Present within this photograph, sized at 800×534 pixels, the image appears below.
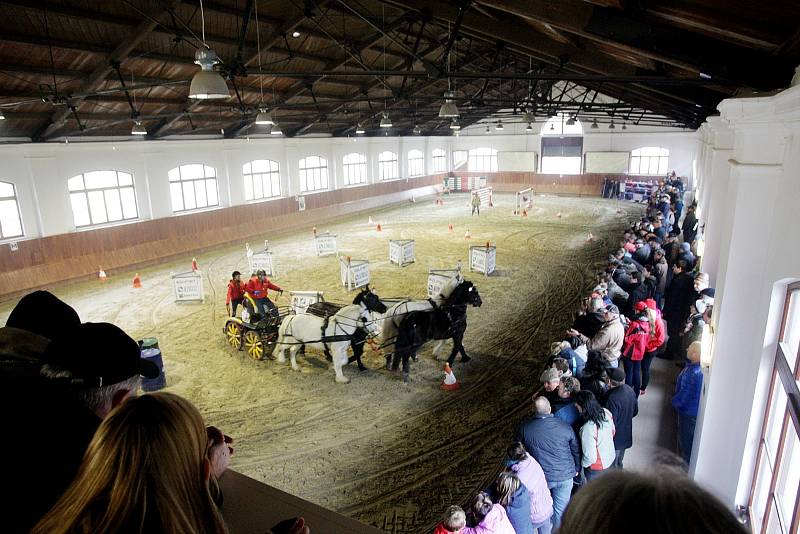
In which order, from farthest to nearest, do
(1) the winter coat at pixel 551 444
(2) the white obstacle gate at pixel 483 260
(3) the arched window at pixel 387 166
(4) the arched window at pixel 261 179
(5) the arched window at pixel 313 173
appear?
1. (3) the arched window at pixel 387 166
2. (5) the arched window at pixel 313 173
3. (4) the arched window at pixel 261 179
4. (2) the white obstacle gate at pixel 483 260
5. (1) the winter coat at pixel 551 444

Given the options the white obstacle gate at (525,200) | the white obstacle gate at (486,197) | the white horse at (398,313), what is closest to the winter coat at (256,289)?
the white horse at (398,313)

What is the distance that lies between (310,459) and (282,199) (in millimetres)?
18810

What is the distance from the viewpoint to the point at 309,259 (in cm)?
1773

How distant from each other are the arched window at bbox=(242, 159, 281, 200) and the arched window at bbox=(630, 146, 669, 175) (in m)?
24.4

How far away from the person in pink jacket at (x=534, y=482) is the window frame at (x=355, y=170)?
25529 millimetres

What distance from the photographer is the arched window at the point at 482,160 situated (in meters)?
39.4

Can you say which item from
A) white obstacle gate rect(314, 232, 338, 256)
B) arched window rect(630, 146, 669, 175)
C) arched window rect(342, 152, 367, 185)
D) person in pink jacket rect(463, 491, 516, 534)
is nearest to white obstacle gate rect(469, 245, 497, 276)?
white obstacle gate rect(314, 232, 338, 256)

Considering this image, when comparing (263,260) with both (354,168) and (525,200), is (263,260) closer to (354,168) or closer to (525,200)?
(354,168)

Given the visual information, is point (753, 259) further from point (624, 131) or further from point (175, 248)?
point (624, 131)

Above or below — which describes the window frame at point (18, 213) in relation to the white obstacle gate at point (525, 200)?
above

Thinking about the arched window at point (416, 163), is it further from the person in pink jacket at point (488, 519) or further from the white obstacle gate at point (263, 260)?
the person in pink jacket at point (488, 519)

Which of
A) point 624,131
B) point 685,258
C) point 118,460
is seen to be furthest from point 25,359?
point 624,131

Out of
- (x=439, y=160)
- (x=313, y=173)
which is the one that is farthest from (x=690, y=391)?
(x=439, y=160)

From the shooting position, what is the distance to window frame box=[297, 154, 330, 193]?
25.8m
